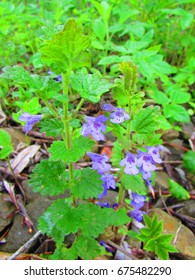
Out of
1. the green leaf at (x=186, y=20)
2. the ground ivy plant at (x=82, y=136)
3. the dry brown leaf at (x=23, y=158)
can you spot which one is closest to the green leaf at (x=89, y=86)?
the ground ivy plant at (x=82, y=136)

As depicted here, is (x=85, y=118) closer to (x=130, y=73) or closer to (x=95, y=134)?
(x=95, y=134)

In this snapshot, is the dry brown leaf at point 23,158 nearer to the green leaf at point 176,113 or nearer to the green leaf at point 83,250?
the green leaf at point 83,250

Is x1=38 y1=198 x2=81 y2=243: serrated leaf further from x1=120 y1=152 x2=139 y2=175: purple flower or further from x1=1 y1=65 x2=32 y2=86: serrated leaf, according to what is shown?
x1=1 y1=65 x2=32 y2=86: serrated leaf

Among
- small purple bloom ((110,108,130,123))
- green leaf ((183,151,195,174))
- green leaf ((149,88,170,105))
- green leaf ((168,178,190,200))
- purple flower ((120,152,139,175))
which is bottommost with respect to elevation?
green leaf ((168,178,190,200))

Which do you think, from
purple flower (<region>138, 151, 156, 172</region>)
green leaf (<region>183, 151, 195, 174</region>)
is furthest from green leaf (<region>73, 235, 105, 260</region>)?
green leaf (<region>183, 151, 195, 174</region>)

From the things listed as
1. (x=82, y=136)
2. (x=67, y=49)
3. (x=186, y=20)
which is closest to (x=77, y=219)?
(x=82, y=136)

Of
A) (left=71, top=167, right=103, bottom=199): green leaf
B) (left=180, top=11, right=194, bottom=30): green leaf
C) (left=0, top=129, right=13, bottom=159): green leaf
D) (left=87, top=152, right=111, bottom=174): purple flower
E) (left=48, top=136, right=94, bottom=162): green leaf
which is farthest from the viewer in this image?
(left=180, top=11, right=194, bottom=30): green leaf

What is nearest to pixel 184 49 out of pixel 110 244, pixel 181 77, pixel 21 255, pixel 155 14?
pixel 155 14
